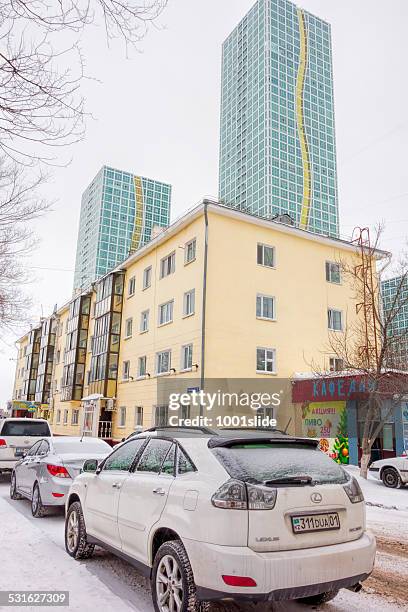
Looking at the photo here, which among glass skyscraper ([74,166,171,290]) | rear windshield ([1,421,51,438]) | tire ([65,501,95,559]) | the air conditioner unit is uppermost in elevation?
glass skyscraper ([74,166,171,290])

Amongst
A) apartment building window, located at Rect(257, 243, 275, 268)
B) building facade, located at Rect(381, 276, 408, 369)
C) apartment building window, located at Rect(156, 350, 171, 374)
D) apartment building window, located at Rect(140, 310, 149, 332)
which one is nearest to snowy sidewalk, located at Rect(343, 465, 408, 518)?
building facade, located at Rect(381, 276, 408, 369)

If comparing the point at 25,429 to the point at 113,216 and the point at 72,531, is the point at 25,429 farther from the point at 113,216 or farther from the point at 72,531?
the point at 113,216

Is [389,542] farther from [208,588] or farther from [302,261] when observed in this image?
[302,261]

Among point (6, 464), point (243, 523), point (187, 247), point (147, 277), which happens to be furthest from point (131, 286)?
point (243, 523)

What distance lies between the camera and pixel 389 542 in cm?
697

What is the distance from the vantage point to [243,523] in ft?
11.2

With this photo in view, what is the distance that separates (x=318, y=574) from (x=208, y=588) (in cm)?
84

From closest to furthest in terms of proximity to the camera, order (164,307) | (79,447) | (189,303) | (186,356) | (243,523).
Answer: (243,523) → (79,447) → (186,356) → (189,303) → (164,307)

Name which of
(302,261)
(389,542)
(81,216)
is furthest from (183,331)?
(81,216)

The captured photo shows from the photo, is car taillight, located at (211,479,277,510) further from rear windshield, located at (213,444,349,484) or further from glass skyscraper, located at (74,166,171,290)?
glass skyscraper, located at (74,166,171,290)

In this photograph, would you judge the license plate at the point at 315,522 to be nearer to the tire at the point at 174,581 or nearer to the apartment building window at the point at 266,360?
the tire at the point at 174,581

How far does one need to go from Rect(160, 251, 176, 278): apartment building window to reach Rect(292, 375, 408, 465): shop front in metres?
9.29

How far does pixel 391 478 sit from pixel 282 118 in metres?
130

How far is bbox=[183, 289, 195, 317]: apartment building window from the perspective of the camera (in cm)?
2256
